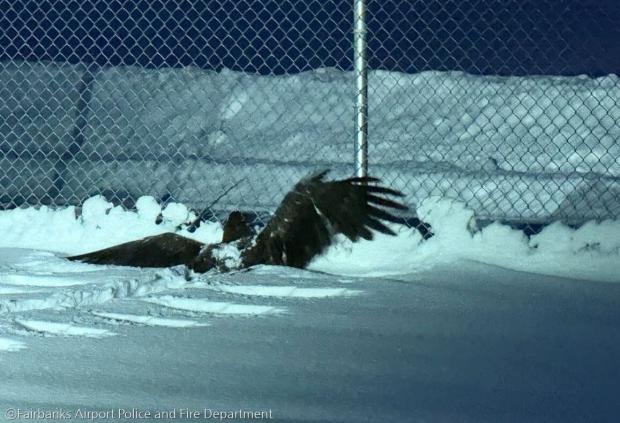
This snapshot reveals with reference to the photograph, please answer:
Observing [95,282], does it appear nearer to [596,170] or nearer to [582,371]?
[582,371]

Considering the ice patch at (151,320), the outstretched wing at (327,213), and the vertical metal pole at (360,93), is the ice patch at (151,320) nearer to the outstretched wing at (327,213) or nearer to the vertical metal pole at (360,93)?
the outstretched wing at (327,213)

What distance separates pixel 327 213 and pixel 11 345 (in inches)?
67.8

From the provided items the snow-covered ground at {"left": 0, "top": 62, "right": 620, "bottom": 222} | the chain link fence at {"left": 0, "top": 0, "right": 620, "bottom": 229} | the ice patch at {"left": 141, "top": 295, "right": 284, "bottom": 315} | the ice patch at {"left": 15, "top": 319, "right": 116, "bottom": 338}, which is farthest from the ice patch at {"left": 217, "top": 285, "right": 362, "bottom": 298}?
the chain link fence at {"left": 0, "top": 0, "right": 620, "bottom": 229}

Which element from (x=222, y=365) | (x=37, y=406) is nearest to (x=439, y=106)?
(x=222, y=365)

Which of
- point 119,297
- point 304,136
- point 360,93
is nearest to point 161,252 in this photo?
point 119,297

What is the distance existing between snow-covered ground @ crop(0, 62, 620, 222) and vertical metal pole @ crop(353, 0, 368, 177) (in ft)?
4.22

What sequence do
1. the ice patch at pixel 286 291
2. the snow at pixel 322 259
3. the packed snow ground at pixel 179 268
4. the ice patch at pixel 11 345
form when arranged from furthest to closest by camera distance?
the ice patch at pixel 286 291
the packed snow ground at pixel 179 268
the ice patch at pixel 11 345
the snow at pixel 322 259

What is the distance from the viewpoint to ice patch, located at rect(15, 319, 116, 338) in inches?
163

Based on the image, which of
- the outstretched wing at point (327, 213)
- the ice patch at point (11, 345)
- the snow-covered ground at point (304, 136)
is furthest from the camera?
the snow-covered ground at point (304, 136)

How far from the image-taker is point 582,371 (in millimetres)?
3592

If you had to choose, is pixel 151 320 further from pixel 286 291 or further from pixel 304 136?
pixel 304 136

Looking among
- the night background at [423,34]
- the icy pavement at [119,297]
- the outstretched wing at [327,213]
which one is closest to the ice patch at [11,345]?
the icy pavement at [119,297]

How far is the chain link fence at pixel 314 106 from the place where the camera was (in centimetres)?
799

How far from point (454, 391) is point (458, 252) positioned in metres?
2.26
